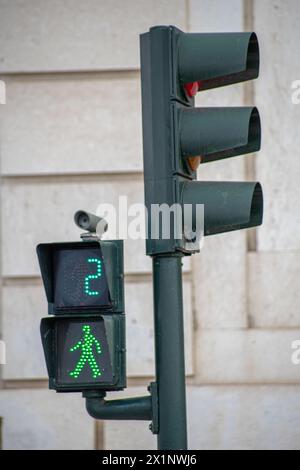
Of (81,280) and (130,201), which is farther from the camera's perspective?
(130,201)

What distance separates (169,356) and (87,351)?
1.14 ft

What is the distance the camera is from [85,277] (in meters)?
5.04

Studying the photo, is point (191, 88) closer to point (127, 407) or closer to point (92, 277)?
point (92, 277)

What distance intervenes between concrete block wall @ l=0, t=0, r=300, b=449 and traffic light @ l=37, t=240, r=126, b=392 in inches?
143

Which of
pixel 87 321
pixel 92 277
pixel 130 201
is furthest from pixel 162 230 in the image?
pixel 130 201

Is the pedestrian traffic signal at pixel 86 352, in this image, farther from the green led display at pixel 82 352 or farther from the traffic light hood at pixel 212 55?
the traffic light hood at pixel 212 55

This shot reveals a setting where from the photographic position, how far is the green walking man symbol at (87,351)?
16.4 ft

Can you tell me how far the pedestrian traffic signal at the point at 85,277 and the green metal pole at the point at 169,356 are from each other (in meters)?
0.18

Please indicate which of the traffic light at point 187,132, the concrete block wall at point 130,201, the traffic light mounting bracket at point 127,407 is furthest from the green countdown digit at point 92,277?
the concrete block wall at point 130,201

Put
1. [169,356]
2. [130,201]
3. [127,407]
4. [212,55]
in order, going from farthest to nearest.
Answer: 1. [130,201]
2. [127,407]
3. [212,55]
4. [169,356]

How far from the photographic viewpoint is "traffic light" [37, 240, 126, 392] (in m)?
4.98

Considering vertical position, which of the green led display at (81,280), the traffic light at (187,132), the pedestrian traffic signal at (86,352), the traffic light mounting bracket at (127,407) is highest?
the traffic light at (187,132)
